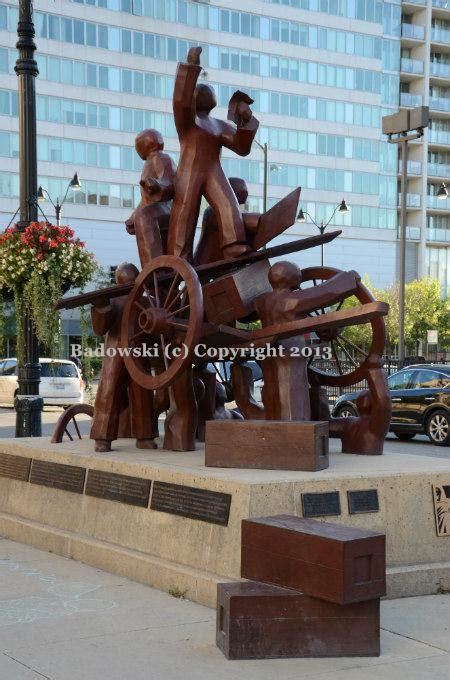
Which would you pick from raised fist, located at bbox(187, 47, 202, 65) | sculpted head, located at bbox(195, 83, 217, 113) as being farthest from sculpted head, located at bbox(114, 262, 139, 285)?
raised fist, located at bbox(187, 47, 202, 65)

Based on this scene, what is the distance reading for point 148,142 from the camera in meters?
8.91

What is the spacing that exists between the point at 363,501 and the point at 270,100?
54.9 metres

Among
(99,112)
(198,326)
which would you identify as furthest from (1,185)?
(198,326)

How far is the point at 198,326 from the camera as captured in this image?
7.14 m

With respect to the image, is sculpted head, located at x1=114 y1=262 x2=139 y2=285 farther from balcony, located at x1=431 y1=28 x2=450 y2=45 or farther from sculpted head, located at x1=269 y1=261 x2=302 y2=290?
balcony, located at x1=431 y1=28 x2=450 y2=45

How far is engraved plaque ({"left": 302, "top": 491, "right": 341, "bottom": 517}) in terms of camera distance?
20.4ft

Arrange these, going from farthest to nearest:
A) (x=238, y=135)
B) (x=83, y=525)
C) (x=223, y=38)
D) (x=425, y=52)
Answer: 1. (x=425, y=52)
2. (x=223, y=38)
3. (x=238, y=135)
4. (x=83, y=525)

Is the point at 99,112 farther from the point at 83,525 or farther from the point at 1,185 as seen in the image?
the point at 83,525

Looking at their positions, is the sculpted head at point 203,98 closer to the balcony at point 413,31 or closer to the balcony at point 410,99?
the balcony at point 410,99

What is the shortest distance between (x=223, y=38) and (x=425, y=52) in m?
19.1

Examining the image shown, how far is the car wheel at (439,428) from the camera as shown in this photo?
18.9 metres

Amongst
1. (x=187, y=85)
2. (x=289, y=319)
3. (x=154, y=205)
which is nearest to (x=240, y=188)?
(x=154, y=205)

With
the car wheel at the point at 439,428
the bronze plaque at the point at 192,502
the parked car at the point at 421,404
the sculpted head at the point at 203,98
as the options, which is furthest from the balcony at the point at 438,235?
the bronze plaque at the point at 192,502

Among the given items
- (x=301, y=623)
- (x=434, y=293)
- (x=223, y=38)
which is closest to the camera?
(x=301, y=623)
